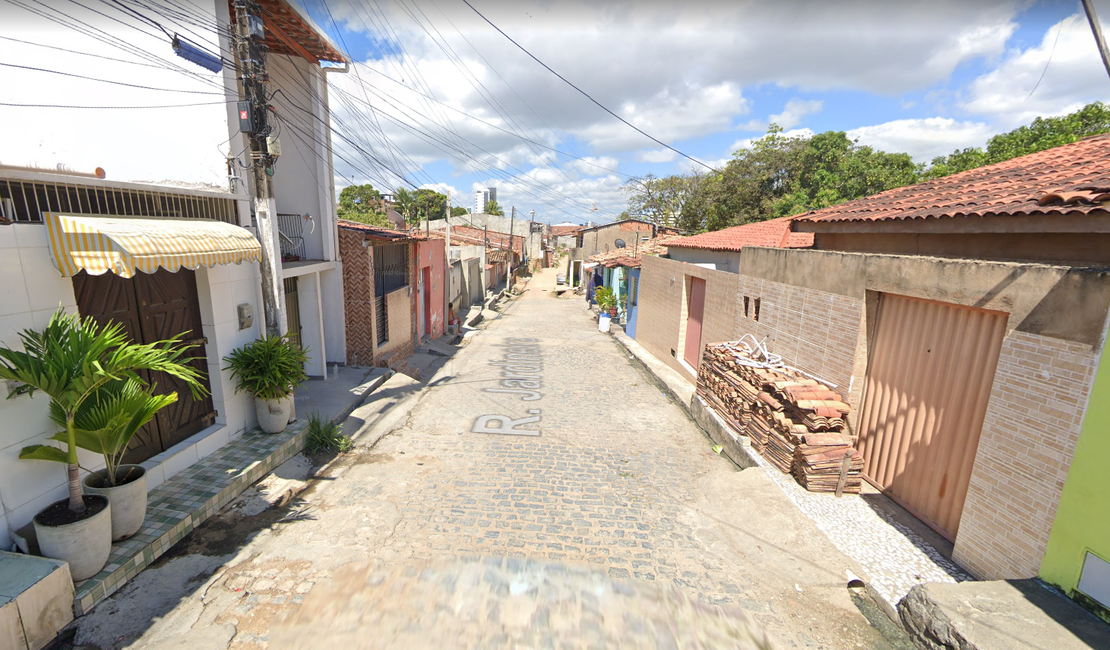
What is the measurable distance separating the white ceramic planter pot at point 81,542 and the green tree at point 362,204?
22.7 metres

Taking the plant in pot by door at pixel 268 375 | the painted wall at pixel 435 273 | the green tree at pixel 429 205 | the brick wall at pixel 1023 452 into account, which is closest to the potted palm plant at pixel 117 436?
the plant in pot by door at pixel 268 375

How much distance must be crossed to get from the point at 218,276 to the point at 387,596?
449 cm

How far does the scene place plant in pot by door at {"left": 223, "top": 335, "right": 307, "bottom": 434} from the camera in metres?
6.27

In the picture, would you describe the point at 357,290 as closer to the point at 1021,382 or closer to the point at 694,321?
the point at 694,321

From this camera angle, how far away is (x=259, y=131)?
619cm

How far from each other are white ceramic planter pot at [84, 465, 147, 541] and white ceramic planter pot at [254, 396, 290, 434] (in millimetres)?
2108

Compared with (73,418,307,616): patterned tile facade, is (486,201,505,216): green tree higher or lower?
higher

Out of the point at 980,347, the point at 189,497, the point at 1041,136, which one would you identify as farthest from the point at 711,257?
the point at 1041,136

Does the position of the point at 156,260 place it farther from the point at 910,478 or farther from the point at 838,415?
the point at 910,478

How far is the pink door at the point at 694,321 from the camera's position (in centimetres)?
1140

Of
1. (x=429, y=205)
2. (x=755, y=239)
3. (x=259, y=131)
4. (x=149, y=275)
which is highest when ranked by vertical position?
(x=429, y=205)

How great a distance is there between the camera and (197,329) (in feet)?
19.7

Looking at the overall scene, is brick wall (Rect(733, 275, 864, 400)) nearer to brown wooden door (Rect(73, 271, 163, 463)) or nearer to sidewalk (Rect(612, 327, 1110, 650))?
sidewalk (Rect(612, 327, 1110, 650))

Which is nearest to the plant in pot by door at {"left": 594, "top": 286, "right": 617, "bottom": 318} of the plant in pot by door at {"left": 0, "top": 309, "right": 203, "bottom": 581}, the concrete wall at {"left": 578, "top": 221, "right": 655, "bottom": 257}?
the concrete wall at {"left": 578, "top": 221, "right": 655, "bottom": 257}
